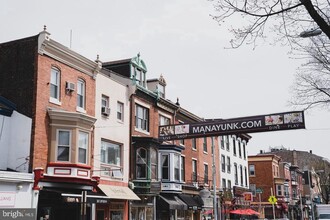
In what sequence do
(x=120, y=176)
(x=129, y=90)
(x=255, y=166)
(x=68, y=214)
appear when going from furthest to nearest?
(x=255, y=166) → (x=129, y=90) → (x=120, y=176) → (x=68, y=214)

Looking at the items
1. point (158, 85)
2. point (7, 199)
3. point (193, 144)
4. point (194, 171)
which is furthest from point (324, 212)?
point (7, 199)

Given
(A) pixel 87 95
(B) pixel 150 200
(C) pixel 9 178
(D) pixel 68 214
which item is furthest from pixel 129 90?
(C) pixel 9 178

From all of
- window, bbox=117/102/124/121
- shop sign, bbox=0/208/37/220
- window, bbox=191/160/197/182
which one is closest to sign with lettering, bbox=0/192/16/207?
shop sign, bbox=0/208/37/220

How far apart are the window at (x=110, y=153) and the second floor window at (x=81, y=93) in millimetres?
2984

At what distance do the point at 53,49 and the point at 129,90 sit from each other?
8.42 m

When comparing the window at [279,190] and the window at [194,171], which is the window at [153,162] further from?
the window at [279,190]

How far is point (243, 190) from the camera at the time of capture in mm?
54406

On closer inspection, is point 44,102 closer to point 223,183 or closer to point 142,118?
point 142,118

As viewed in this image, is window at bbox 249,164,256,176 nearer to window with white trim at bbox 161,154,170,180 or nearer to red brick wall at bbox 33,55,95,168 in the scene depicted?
window with white trim at bbox 161,154,170,180

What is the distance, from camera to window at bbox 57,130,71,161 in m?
22.9

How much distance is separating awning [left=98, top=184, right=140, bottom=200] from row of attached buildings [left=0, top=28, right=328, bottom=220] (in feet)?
0.31

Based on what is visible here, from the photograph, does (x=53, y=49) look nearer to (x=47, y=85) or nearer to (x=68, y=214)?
(x=47, y=85)

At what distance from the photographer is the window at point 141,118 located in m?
31.9

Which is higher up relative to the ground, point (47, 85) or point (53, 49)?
point (53, 49)
